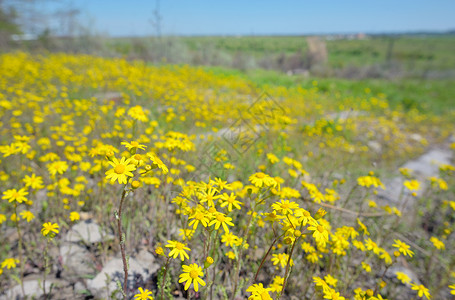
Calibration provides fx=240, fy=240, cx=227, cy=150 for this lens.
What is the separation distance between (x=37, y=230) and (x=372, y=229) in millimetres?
3705

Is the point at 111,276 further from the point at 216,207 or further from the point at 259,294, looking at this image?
the point at 259,294

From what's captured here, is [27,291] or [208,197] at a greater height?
[208,197]

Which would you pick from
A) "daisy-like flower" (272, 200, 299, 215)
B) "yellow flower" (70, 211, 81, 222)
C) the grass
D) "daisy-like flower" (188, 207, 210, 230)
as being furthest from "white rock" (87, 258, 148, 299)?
"daisy-like flower" (272, 200, 299, 215)

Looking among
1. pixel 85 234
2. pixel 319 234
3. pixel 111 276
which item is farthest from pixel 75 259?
pixel 319 234

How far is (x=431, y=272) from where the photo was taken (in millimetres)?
2635

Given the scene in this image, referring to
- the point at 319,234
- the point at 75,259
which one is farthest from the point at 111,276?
the point at 319,234

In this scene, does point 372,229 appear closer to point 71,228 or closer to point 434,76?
point 71,228

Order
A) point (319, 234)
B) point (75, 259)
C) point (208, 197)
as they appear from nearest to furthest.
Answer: point (319, 234) → point (208, 197) → point (75, 259)

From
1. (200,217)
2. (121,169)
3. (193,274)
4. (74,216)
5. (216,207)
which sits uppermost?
(121,169)

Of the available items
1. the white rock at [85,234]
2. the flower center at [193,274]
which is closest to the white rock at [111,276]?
the white rock at [85,234]

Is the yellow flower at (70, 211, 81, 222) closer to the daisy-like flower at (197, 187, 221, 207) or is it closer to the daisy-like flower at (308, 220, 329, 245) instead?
the daisy-like flower at (197, 187, 221, 207)

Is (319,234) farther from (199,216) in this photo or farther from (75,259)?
(75,259)

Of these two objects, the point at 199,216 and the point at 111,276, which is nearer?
the point at 199,216

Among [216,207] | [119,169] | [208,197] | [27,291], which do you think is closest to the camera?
[119,169]
